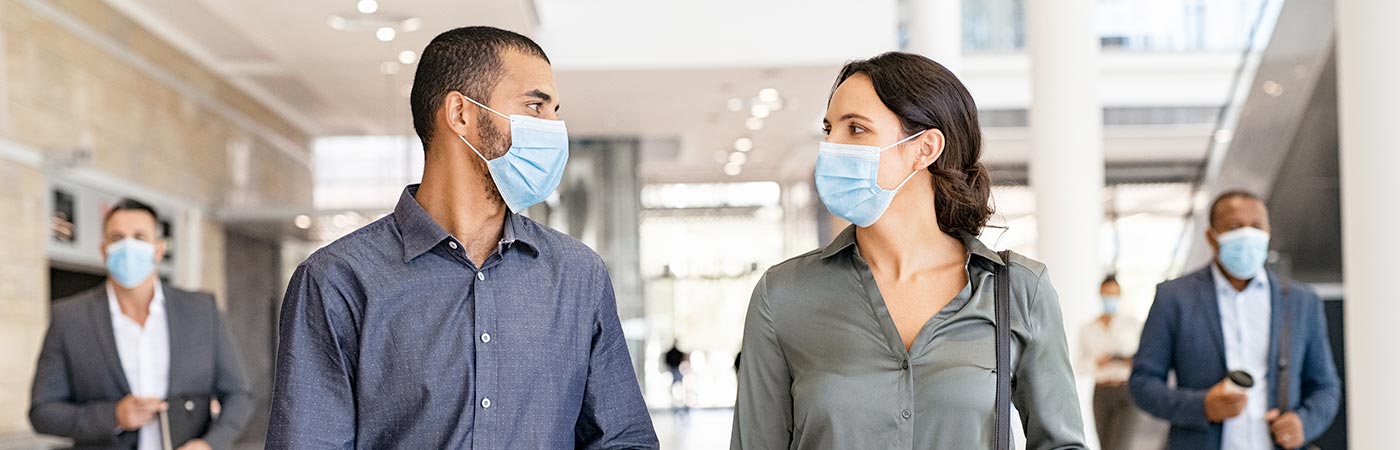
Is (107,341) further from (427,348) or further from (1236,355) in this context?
(1236,355)

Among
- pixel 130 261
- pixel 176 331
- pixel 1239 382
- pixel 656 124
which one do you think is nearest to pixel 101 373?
pixel 176 331

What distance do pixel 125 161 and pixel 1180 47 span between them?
1184cm

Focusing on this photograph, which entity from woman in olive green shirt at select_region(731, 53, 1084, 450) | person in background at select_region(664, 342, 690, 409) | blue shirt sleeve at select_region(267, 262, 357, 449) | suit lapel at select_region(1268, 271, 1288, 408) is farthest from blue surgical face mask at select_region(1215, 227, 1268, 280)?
person in background at select_region(664, 342, 690, 409)

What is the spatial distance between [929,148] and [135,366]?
360cm

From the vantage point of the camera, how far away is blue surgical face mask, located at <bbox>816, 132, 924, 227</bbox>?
105 inches

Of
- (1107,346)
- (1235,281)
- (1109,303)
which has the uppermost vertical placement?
(1235,281)

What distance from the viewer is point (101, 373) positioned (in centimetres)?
510

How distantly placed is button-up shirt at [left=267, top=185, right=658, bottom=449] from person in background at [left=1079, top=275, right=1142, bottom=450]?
6735 mm

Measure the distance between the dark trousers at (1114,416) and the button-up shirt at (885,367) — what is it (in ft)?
21.5

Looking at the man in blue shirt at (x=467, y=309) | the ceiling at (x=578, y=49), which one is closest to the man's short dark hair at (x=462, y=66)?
the man in blue shirt at (x=467, y=309)

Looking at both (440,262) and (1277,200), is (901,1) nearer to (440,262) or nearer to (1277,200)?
(1277,200)

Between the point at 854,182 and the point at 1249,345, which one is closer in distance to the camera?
the point at 854,182

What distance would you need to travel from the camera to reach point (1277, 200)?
10086 millimetres

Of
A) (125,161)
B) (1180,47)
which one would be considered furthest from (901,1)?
(125,161)
